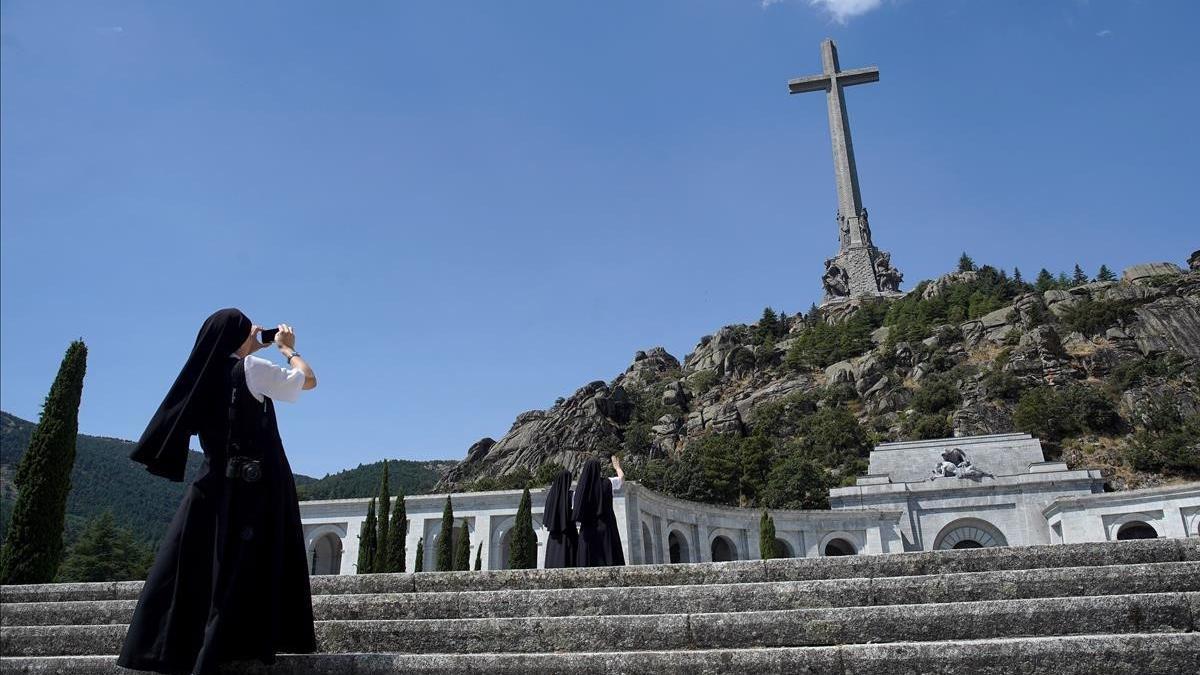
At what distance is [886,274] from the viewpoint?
305 feet

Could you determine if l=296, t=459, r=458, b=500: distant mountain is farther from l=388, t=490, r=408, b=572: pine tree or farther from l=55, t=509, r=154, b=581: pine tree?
l=388, t=490, r=408, b=572: pine tree

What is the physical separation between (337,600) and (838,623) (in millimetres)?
4145

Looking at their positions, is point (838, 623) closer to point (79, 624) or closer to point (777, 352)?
point (79, 624)

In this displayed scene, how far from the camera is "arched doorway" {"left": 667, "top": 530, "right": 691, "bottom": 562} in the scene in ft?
118

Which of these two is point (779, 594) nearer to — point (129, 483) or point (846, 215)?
point (846, 215)

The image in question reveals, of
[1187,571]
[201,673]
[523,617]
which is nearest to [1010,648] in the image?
[1187,571]

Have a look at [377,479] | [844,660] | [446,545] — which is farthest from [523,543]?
[377,479]

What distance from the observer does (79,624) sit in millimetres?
7641

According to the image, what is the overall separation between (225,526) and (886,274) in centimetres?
9427

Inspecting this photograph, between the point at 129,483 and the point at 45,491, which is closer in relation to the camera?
the point at 45,491

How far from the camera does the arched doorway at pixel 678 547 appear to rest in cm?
3603

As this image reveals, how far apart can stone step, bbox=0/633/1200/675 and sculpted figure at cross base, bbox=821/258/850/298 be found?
9145cm

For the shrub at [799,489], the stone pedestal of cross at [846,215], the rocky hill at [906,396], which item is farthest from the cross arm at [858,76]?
the shrub at [799,489]

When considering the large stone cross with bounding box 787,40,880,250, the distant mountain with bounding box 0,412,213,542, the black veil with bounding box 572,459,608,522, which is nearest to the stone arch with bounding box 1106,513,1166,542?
the black veil with bounding box 572,459,608,522
